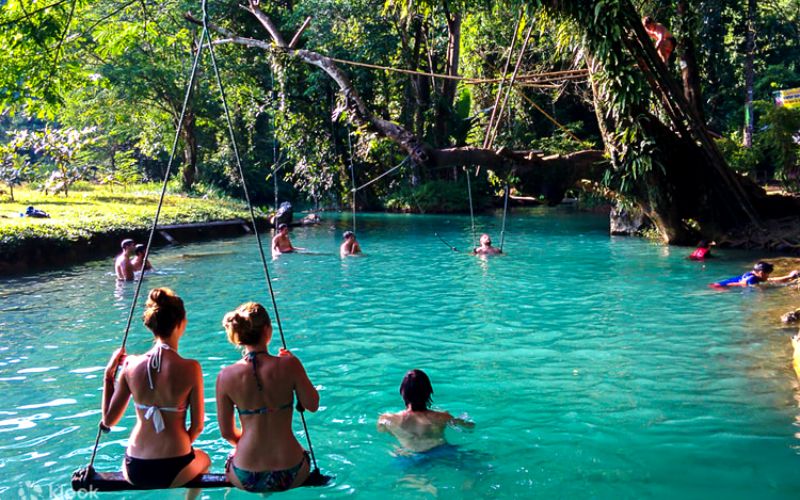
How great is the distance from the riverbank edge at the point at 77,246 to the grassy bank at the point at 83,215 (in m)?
0.03

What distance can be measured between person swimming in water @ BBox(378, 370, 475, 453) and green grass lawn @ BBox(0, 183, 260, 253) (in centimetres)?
1389

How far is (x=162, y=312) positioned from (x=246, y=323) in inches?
20.6

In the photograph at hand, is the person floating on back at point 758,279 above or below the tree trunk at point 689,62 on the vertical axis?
below

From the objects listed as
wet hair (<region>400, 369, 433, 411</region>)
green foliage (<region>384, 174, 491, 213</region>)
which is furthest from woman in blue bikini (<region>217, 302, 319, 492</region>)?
green foliage (<region>384, 174, 491, 213</region>)

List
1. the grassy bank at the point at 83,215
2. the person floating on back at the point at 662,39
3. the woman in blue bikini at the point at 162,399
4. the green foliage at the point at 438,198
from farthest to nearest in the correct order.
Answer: the green foliage at the point at 438,198
the grassy bank at the point at 83,215
the person floating on back at the point at 662,39
the woman in blue bikini at the point at 162,399

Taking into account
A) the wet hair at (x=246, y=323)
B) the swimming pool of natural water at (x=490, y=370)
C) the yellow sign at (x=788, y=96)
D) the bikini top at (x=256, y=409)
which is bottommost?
the swimming pool of natural water at (x=490, y=370)

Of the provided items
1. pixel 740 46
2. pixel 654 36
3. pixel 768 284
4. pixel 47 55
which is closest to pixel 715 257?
pixel 768 284

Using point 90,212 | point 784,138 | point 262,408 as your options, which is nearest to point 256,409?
point 262,408

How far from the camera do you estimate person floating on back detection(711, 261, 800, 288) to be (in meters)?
13.2

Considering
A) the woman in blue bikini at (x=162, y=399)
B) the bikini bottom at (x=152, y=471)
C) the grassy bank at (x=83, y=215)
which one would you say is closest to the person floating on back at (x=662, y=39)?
the grassy bank at (x=83, y=215)

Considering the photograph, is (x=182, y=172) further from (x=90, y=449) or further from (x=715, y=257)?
(x=90, y=449)

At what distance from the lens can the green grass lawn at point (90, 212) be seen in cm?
1775

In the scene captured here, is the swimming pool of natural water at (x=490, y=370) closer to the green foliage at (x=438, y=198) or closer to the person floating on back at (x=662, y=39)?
the person floating on back at (x=662, y=39)

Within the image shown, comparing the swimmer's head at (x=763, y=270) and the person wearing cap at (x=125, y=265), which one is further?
the person wearing cap at (x=125, y=265)
